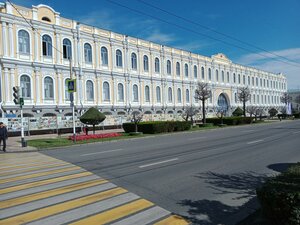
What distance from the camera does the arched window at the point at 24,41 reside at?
108ft

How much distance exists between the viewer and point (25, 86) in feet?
110

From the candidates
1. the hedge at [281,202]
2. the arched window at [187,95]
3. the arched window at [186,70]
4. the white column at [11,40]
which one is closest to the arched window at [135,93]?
the arched window at [187,95]

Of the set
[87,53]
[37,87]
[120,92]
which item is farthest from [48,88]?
[120,92]

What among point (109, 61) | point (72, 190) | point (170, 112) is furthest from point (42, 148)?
point (170, 112)

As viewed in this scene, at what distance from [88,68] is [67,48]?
414 centimetres

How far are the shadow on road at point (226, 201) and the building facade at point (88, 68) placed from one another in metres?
29.1

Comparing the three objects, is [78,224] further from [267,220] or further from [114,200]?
[267,220]

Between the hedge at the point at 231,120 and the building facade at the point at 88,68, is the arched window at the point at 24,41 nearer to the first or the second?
the building facade at the point at 88,68

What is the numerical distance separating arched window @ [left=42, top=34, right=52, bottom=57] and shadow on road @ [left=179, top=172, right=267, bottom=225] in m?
33.1

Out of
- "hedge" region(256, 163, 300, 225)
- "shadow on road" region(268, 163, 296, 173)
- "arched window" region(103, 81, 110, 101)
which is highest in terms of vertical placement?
"arched window" region(103, 81, 110, 101)

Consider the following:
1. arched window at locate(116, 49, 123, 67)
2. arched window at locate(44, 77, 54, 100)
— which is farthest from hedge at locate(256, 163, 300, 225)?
arched window at locate(116, 49, 123, 67)

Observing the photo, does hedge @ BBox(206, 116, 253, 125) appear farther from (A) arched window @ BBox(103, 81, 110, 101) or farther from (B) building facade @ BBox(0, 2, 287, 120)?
(A) arched window @ BBox(103, 81, 110, 101)

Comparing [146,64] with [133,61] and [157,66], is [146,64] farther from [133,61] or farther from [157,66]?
[133,61]

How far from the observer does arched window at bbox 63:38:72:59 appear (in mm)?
37656
